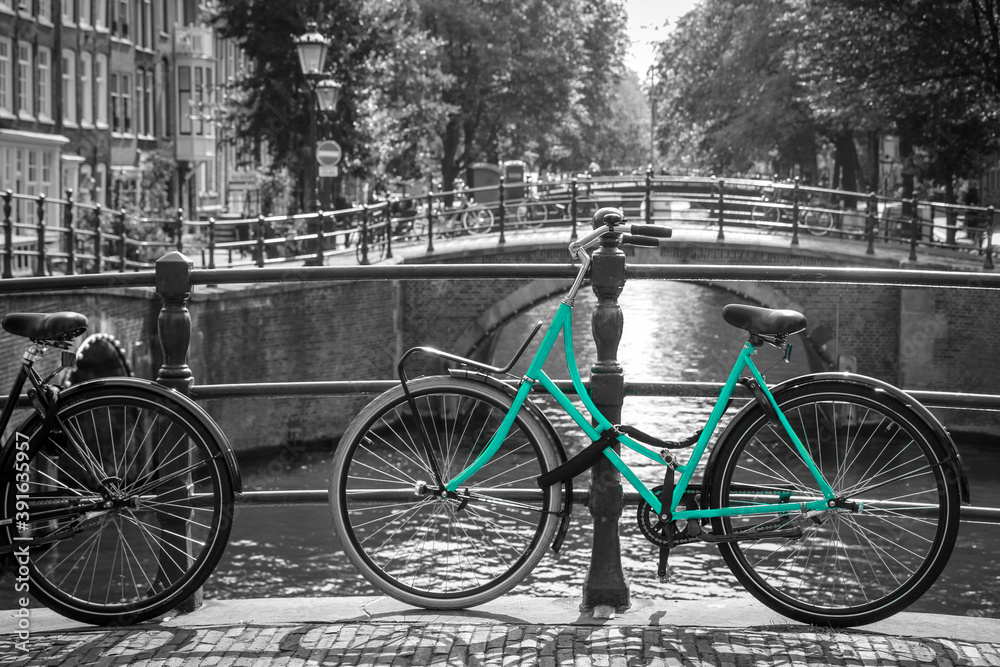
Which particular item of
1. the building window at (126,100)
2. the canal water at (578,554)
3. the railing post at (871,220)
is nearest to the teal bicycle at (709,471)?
the canal water at (578,554)

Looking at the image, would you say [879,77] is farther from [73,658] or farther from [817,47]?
[73,658]

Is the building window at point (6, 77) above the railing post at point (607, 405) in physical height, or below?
above

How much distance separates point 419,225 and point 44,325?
21955 millimetres

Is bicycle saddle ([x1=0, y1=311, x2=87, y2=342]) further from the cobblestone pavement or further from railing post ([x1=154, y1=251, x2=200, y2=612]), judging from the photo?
the cobblestone pavement

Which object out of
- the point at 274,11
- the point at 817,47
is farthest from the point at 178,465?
the point at 817,47

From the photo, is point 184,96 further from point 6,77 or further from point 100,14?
point 6,77

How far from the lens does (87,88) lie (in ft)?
102

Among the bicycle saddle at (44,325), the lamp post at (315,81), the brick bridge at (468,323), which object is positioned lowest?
the brick bridge at (468,323)

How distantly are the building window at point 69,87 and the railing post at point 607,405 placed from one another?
2819cm

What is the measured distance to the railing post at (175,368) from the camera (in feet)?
12.6

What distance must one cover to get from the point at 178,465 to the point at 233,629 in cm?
55

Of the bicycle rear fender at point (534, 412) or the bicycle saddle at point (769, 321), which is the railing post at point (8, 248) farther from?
the bicycle saddle at point (769, 321)

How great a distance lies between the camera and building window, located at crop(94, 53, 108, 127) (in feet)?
104

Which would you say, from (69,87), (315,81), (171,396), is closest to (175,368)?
(171,396)
